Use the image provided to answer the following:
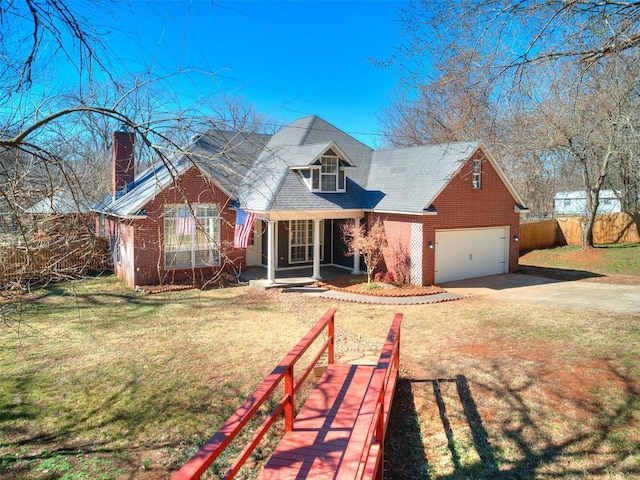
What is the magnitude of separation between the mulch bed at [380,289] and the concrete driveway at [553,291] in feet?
3.17

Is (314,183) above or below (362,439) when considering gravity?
above

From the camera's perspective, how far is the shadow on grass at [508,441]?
559 cm

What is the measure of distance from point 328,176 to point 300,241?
3.52 metres

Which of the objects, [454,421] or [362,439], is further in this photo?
[454,421]

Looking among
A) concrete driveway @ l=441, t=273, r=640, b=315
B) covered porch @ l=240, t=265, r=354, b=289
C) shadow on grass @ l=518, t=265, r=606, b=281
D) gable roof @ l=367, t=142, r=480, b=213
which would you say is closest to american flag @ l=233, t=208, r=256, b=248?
covered porch @ l=240, t=265, r=354, b=289

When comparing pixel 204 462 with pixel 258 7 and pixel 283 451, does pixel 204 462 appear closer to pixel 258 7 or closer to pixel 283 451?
pixel 283 451

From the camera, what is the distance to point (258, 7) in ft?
12.9

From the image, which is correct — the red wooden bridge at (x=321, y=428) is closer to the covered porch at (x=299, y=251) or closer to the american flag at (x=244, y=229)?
the american flag at (x=244, y=229)

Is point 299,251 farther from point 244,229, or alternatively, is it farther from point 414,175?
point 414,175

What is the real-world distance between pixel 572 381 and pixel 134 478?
267 inches

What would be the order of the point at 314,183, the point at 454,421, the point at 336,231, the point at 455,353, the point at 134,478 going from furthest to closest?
1. the point at 336,231
2. the point at 314,183
3. the point at 455,353
4. the point at 454,421
5. the point at 134,478

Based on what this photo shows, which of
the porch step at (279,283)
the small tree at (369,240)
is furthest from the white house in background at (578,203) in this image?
the porch step at (279,283)

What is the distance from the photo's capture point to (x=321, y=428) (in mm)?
5578

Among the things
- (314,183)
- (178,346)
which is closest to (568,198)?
(314,183)
